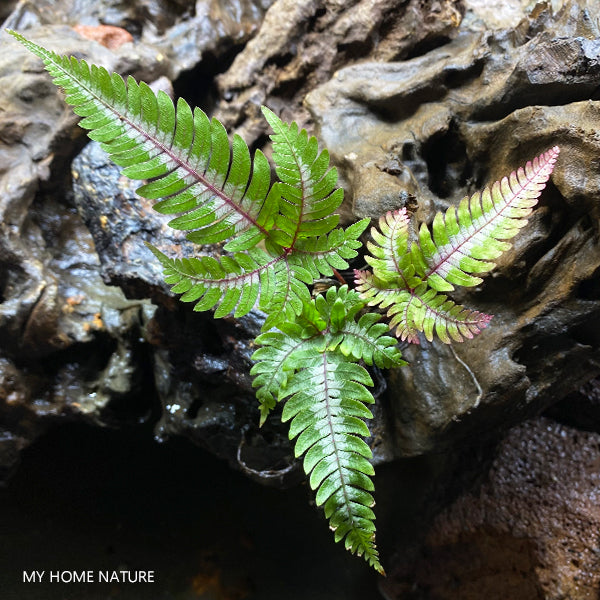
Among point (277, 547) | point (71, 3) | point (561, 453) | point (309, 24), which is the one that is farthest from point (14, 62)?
point (561, 453)

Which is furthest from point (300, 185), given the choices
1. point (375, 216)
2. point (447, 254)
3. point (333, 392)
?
point (333, 392)

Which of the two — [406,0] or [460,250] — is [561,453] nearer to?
[460,250]

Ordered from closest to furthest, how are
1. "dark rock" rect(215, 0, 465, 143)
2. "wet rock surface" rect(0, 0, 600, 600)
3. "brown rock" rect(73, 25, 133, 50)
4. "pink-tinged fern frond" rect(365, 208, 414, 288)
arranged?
"pink-tinged fern frond" rect(365, 208, 414, 288), "wet rock surface" rect(0, 0, 600, 600), "dark rock" rect(215, 0, 465, 143), "brown rock" rect(73, 25, 133, 50)

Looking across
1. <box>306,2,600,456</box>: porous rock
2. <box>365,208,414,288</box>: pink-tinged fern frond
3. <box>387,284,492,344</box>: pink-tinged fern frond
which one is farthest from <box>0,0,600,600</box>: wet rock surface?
<box>387,284,492,344</box>: pink-tinged fern frond

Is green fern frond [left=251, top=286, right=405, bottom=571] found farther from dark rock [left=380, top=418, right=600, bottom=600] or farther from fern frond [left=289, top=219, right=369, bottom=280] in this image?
dark rock [left=380, top=418, right=600, bottom=600]

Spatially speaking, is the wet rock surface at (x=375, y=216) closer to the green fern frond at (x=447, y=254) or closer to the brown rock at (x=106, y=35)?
the brown rock at (x=106, y=35)

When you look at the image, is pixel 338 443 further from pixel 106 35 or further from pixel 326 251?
pixel 106 35

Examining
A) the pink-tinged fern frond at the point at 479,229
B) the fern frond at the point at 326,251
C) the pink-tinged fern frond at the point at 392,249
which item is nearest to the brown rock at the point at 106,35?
the fern frond at the point at 326,251
